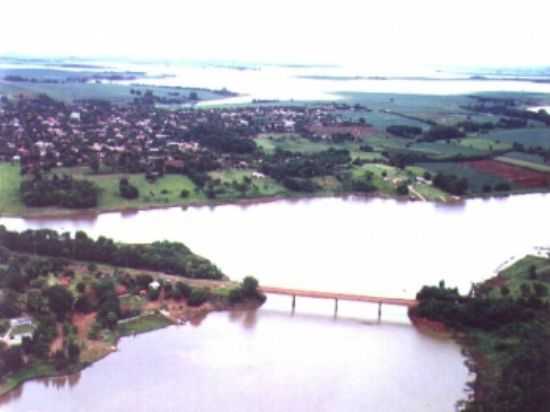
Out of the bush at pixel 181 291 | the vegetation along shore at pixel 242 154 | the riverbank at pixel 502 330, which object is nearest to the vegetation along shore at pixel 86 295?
the bush at pixel 181 291

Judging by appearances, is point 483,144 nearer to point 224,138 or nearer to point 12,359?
point 224,138

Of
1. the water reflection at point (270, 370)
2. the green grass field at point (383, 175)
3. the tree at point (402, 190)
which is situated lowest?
the water reflection at point (270, 370)

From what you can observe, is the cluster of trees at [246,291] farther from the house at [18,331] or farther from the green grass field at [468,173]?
the green grass field at [468,173]

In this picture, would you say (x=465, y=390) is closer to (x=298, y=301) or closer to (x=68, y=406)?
(x=298, y=301)

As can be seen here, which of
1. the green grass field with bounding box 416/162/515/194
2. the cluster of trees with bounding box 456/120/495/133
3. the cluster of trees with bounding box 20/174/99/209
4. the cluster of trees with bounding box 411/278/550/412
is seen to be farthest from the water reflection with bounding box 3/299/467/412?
the cluster of trees with bounding box 456/120/495/133

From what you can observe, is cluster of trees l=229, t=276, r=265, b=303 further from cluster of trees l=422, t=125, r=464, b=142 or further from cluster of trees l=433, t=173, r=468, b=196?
cluster of trees l=422, t=125, r=464, b=142

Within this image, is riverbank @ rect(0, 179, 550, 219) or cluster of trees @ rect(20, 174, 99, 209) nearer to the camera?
riverbank @ rect(0, 179, 550, 219)
